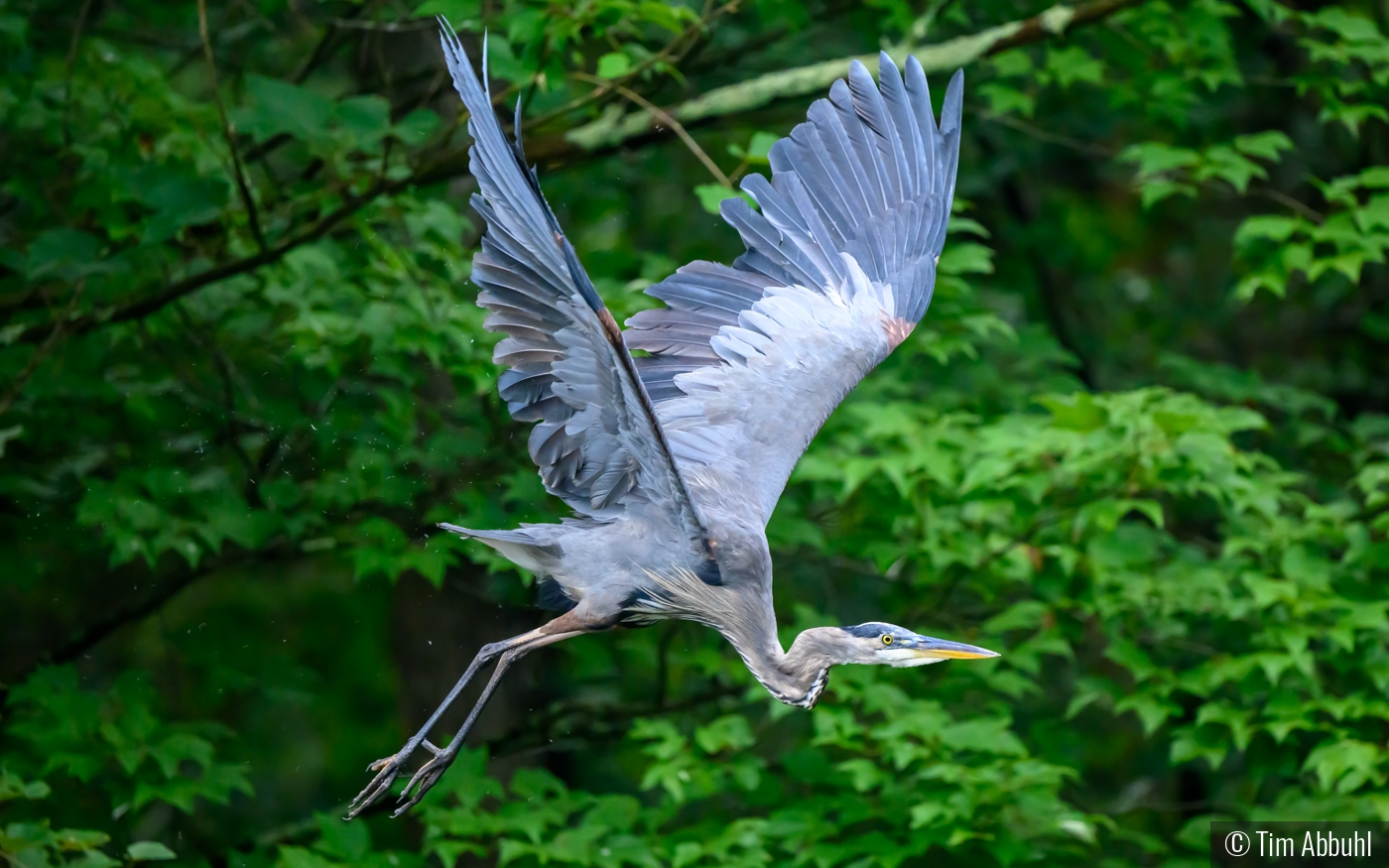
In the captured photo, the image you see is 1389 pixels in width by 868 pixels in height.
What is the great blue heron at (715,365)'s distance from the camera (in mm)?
3727

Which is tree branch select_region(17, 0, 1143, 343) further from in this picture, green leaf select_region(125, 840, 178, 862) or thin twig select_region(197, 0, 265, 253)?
green leaf select_region(125, 840, 178, 862)

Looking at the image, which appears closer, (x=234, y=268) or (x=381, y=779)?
(x=381, y=779)

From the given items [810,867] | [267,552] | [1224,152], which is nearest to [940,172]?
[1224,152]

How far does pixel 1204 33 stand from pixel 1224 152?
0.70m

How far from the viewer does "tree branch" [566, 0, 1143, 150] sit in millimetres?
5762

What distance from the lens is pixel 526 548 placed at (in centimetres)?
436

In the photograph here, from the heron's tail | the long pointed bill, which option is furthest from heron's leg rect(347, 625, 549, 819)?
the long pointed bill

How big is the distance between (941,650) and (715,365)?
1356mm

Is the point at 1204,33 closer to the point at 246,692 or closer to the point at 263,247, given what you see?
the point at 263,247

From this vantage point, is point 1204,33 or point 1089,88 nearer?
point 1204,33

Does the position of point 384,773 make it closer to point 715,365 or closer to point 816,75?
point 715,365

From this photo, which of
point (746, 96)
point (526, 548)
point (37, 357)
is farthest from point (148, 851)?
point (746, 96)

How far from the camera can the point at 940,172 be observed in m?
5.14

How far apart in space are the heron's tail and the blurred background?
2.65ft
